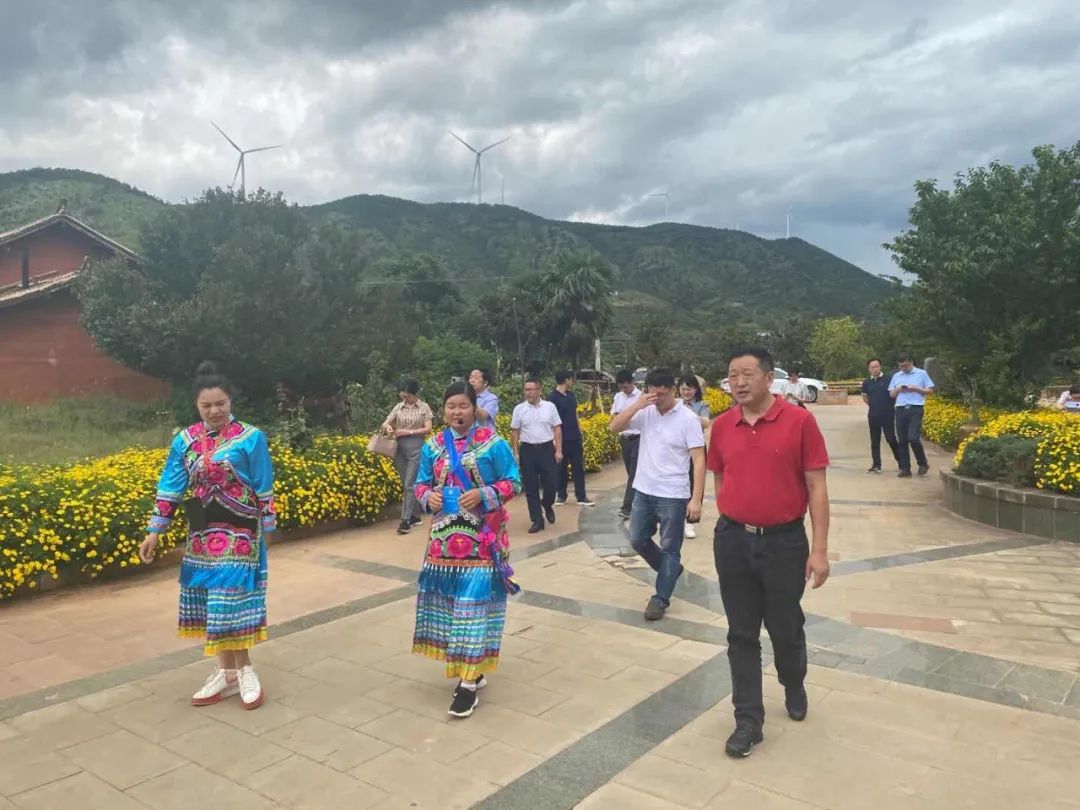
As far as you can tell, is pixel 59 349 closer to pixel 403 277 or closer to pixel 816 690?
pixel 816 690

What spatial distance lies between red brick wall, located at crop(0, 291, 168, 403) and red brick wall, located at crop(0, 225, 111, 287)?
4041 millimetres

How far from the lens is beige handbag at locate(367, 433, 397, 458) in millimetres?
7457

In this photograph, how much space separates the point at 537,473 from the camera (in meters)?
7.75

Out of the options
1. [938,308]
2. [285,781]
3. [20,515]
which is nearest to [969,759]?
[285,781]

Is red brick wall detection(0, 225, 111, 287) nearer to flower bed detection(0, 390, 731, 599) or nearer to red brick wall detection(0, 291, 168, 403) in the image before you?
red brick wall detection(0, 291, 168, 403)

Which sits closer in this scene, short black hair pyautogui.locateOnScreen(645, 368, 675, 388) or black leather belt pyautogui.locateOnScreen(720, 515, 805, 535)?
black leather belt pyautogui.locateOnScreen(720, 515, 805, 535)

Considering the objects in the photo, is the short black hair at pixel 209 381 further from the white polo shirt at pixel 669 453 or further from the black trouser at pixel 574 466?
the black trouser at pixel 574 466

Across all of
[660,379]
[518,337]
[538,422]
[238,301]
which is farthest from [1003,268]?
[518,337]

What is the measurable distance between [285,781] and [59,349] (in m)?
19.1

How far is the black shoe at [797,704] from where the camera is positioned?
11.3 ft

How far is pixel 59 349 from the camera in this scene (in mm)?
19016

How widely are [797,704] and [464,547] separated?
61.5 inches

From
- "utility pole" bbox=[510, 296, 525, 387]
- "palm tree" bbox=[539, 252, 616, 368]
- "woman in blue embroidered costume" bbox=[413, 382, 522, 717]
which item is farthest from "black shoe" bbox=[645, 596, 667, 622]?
"palm tree" bbox=[539, 252, 616, 368]

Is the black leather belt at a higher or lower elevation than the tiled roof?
lower
